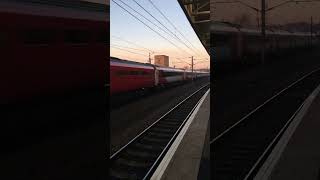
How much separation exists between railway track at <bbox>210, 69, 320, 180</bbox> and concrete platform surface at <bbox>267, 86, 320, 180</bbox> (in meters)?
0.53

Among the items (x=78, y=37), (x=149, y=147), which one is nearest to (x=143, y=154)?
(x=149, y=147)

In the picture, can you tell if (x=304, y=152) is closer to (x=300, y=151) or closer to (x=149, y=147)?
(x=300, y=151)

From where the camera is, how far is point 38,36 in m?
7.73

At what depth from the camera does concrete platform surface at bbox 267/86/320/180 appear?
6.08 m

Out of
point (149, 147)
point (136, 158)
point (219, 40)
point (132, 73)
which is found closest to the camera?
point (219, 40)

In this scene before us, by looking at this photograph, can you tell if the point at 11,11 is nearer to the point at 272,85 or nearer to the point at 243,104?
the point at 272,85

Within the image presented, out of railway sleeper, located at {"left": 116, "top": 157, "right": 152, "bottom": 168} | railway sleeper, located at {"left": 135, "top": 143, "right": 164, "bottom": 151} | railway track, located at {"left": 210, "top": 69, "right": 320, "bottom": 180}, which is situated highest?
railway track, located at {"left": 210, "top": 69, "right": 320, "bottom": 180}

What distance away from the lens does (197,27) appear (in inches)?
602

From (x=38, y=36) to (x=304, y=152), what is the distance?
5293 mm

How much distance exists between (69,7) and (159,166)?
379 centimetres

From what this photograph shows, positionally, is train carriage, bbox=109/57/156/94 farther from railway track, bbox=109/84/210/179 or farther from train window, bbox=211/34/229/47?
train window, bbox=211/34/229/47

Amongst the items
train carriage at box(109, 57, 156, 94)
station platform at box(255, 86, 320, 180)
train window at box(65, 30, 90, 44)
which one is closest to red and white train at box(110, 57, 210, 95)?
train carriage at box(109, 57, 156, 94)

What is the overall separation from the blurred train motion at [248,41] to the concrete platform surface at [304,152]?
100cm

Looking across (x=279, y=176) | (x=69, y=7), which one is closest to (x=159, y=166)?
(x=279, y=176)
